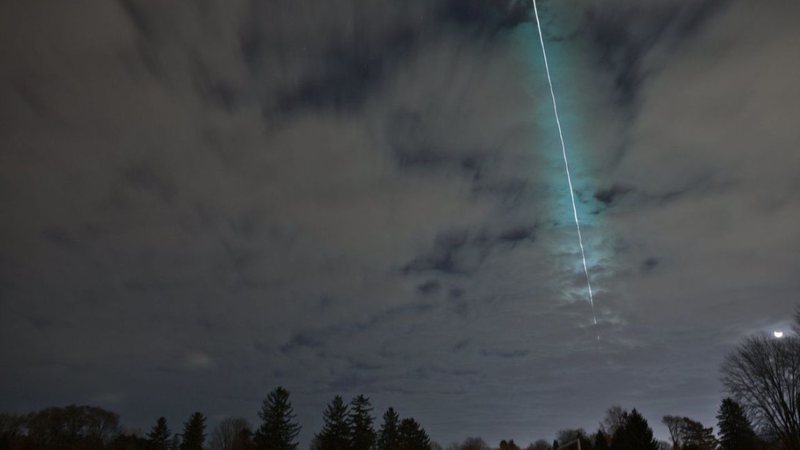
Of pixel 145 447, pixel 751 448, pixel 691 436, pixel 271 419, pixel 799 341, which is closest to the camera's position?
pixel 799 341

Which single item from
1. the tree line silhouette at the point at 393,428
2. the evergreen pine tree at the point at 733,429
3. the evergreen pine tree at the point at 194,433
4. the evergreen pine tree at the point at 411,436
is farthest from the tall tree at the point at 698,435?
the evergreen pine tree at the point at 194,433

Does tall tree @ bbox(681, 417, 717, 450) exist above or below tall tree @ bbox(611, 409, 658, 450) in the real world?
below

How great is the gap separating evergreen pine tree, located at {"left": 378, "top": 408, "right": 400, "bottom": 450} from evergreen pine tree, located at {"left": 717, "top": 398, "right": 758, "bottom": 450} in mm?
52891

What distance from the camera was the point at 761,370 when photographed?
45812mm

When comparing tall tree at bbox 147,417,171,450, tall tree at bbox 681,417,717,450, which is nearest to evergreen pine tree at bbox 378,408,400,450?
tall tree at bbox 147,417,171,450

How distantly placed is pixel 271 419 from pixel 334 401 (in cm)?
974

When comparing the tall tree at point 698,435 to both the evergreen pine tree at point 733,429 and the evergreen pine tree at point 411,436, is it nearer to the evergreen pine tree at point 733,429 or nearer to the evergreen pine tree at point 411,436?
the evergreen pine tree at point 733,429

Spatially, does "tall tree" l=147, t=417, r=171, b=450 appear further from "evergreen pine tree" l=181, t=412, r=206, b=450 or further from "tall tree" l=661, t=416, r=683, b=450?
"tall tree" l=661, t=416, r=683, b=450

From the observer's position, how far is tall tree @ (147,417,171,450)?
8612 cm

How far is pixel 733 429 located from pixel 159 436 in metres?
94.9

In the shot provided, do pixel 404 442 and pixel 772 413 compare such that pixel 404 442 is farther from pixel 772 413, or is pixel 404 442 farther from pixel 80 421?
pixel 80 421

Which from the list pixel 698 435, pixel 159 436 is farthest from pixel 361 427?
pixel 698 435

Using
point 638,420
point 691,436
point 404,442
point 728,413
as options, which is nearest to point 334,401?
point 404,442

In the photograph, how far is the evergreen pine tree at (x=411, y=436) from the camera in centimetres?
8916
